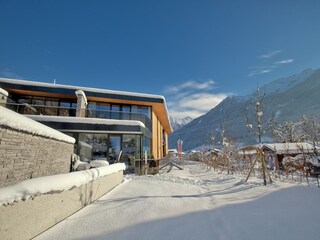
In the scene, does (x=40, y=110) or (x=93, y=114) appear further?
(x=93, y=114)

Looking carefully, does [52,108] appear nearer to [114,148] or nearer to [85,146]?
[85,146]

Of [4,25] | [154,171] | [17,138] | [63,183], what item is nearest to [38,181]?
[63,183]

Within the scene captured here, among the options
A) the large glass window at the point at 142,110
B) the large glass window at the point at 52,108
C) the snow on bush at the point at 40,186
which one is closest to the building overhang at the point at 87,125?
the large glass window at the point at 52,108

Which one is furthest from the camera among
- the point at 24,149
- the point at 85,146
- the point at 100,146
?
the point at 100,146

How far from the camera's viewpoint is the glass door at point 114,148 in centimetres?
1410

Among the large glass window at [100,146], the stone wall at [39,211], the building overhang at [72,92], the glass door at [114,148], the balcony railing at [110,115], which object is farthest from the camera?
the balcony railing at [110,115]

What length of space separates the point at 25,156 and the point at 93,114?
477 inches

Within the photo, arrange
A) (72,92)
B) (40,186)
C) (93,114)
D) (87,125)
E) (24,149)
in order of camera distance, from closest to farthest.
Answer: (40,186) < (24,149) < (87,125) < (93,114) < (72,92)

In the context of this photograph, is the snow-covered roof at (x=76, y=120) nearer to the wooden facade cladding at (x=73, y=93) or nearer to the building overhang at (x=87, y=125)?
the building overhang at (x=87, y=125)

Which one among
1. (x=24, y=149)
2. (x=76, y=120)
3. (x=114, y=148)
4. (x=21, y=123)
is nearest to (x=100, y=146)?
(x=114, y=148)

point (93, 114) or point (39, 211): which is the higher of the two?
point (93, 114)

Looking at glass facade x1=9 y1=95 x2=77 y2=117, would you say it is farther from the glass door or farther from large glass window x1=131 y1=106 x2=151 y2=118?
large glass window x1=131 y1=106 x2=151 y2=118

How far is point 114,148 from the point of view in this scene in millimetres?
14266

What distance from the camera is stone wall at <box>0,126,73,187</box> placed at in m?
3.87
